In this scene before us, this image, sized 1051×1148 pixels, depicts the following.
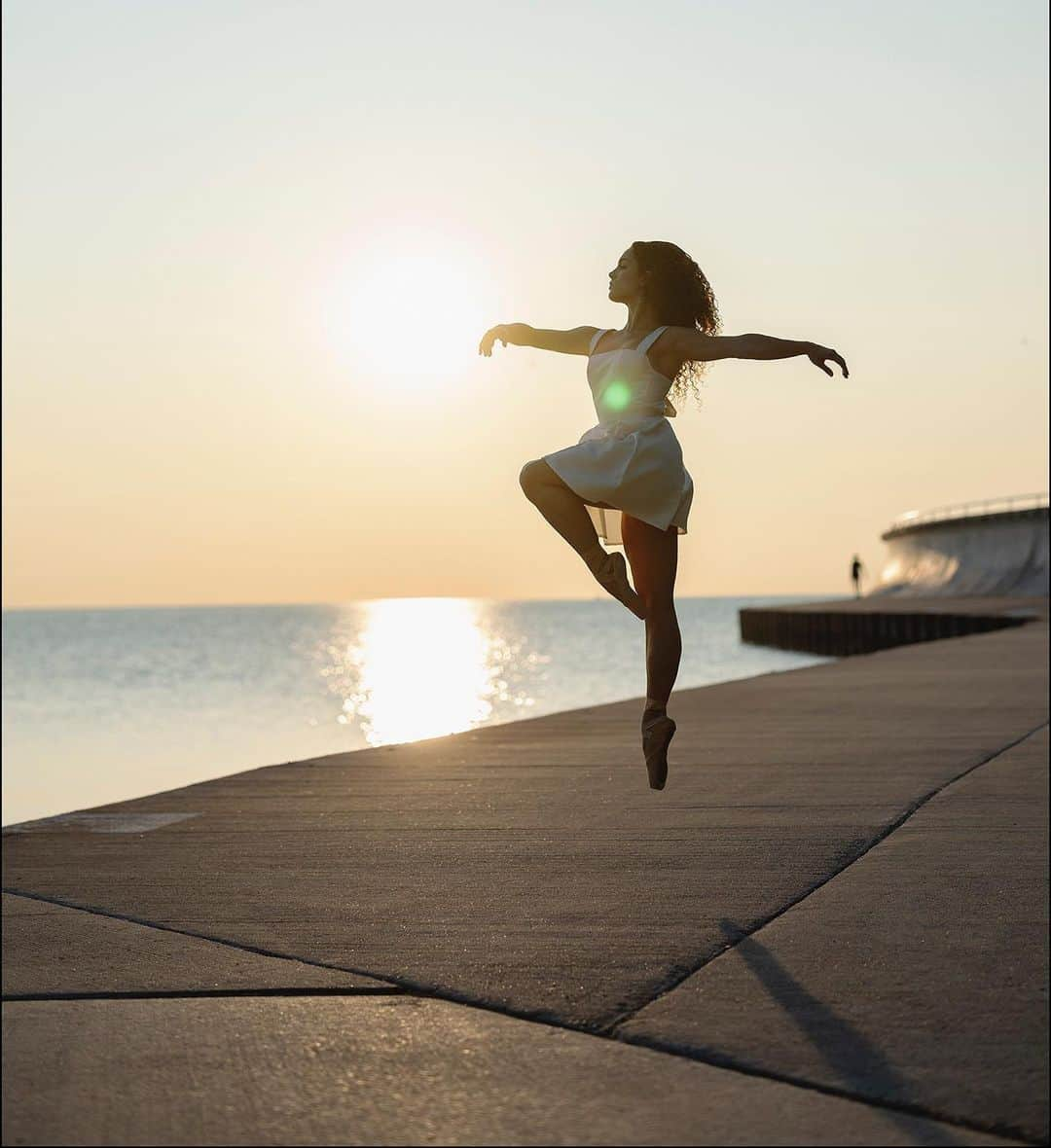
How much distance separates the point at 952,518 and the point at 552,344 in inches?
3133

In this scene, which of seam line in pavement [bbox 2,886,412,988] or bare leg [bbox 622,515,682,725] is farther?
seam line in pavement [bbox 2,886,412,988]

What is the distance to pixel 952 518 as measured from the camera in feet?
266

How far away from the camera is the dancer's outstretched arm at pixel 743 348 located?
4.30m

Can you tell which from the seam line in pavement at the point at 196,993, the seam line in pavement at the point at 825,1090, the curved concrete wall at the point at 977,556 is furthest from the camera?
the curved concrete wall at the point at 977,556

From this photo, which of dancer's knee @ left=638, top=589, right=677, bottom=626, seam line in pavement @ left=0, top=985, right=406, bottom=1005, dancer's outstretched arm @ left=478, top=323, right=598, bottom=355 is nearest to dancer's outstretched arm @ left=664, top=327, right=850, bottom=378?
dancer's outstretched arm @ left=478, top=323, right=598, bottom=355

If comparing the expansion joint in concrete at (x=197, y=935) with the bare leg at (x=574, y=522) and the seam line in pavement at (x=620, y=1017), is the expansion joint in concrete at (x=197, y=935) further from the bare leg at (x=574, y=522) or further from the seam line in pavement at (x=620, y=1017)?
the bare leg at (x=574, y=522)

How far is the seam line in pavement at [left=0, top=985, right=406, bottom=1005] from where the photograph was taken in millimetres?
4922

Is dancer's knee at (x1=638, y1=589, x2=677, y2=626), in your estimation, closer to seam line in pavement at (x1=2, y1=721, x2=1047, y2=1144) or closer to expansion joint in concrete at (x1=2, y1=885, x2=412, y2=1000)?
seam line in pavement at (x1=2, y1=721, x2=1047, y2=1144)

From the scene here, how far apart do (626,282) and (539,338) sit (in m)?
0.37

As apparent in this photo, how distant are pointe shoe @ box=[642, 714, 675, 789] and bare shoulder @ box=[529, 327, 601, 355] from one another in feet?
4.08

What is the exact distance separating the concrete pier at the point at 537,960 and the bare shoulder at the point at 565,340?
2069 millimetres

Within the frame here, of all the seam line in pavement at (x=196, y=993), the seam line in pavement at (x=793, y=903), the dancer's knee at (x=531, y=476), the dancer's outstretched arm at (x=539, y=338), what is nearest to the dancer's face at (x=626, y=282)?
the dancer's outstretched arm at (x=539, y=338)

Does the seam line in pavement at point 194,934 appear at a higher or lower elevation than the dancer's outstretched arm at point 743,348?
lower

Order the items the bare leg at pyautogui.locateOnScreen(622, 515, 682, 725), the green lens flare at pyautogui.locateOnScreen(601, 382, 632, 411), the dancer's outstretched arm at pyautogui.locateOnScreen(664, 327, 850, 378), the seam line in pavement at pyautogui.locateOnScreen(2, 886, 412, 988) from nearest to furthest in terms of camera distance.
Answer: the dancer's outstretched arm at pyautogui.locateOnScreen(664, 327, 850, 378) → the green lens flare at pyautogui.locateOnScreen(601, 382, 632, 411) → the bare leg at pyautogui.locateOnScreen(622, 515, 682, 725) → the seam line in pavement at pyautogui.locateOnScreen(2, 886, 412, 988)
